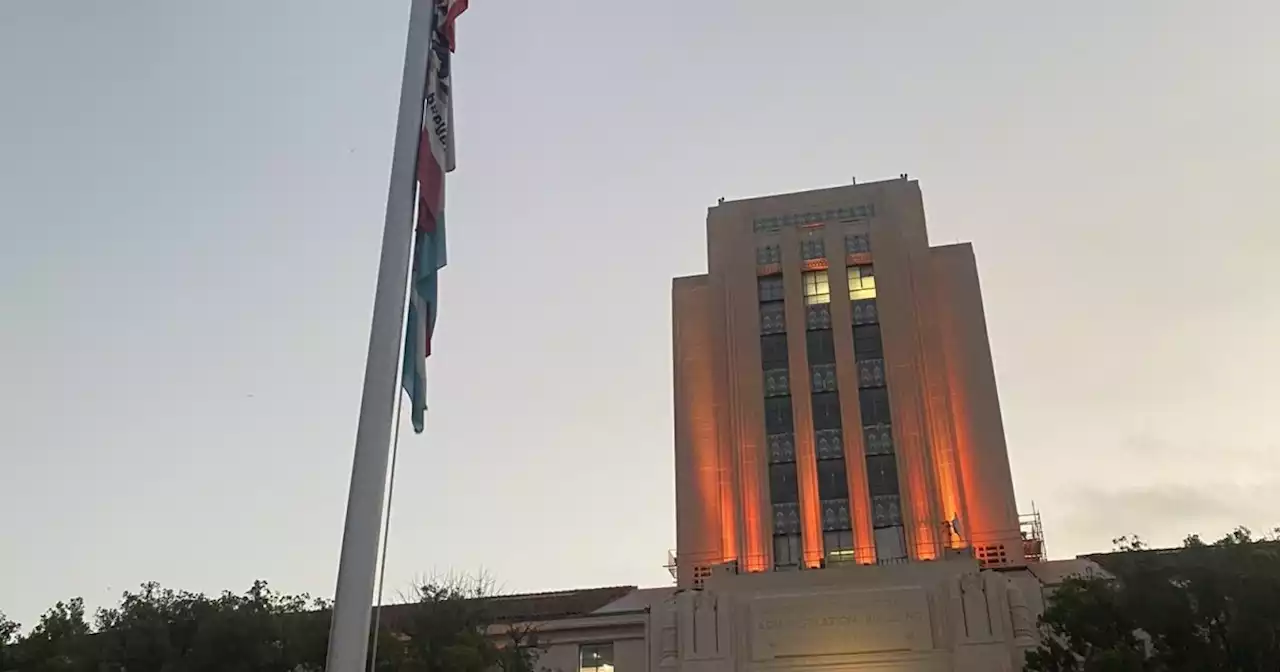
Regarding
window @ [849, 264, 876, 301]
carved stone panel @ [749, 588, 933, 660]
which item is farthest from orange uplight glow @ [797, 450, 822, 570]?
window @ [849, 264, 876, 301]

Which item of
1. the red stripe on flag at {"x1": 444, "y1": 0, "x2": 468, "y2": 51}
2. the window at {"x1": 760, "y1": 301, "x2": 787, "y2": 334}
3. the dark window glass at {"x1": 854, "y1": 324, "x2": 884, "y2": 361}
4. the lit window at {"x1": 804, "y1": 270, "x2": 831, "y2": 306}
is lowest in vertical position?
the red stripe on flag at {"x1": 444, "y1": 0, "x2": 468, "y2": 51}

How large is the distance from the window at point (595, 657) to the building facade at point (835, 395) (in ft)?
19.6

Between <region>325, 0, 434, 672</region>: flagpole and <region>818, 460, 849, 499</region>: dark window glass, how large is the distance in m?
33.2

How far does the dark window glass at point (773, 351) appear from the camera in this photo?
1891 inches

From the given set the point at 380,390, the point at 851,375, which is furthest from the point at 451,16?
the point at 851,375

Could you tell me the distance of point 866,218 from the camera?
1988 inches

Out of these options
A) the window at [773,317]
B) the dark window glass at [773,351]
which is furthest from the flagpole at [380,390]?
the window at [773,317]

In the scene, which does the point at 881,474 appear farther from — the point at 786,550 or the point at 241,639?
the point at 241,639

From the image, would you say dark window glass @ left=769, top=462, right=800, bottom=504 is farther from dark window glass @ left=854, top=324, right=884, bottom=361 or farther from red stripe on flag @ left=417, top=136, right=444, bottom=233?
red stripe on flag @ left=417, top=136, right=444, bottom=233

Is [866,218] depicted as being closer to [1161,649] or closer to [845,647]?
[845,647]

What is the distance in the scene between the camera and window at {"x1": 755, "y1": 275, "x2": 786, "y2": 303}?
50.0 m

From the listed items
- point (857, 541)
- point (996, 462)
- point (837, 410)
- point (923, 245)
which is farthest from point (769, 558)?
point (923, 245)

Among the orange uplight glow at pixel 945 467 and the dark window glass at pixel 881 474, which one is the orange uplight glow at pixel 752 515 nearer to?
the dark window glass at pixel 881 474

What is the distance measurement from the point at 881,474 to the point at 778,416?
502 cm
